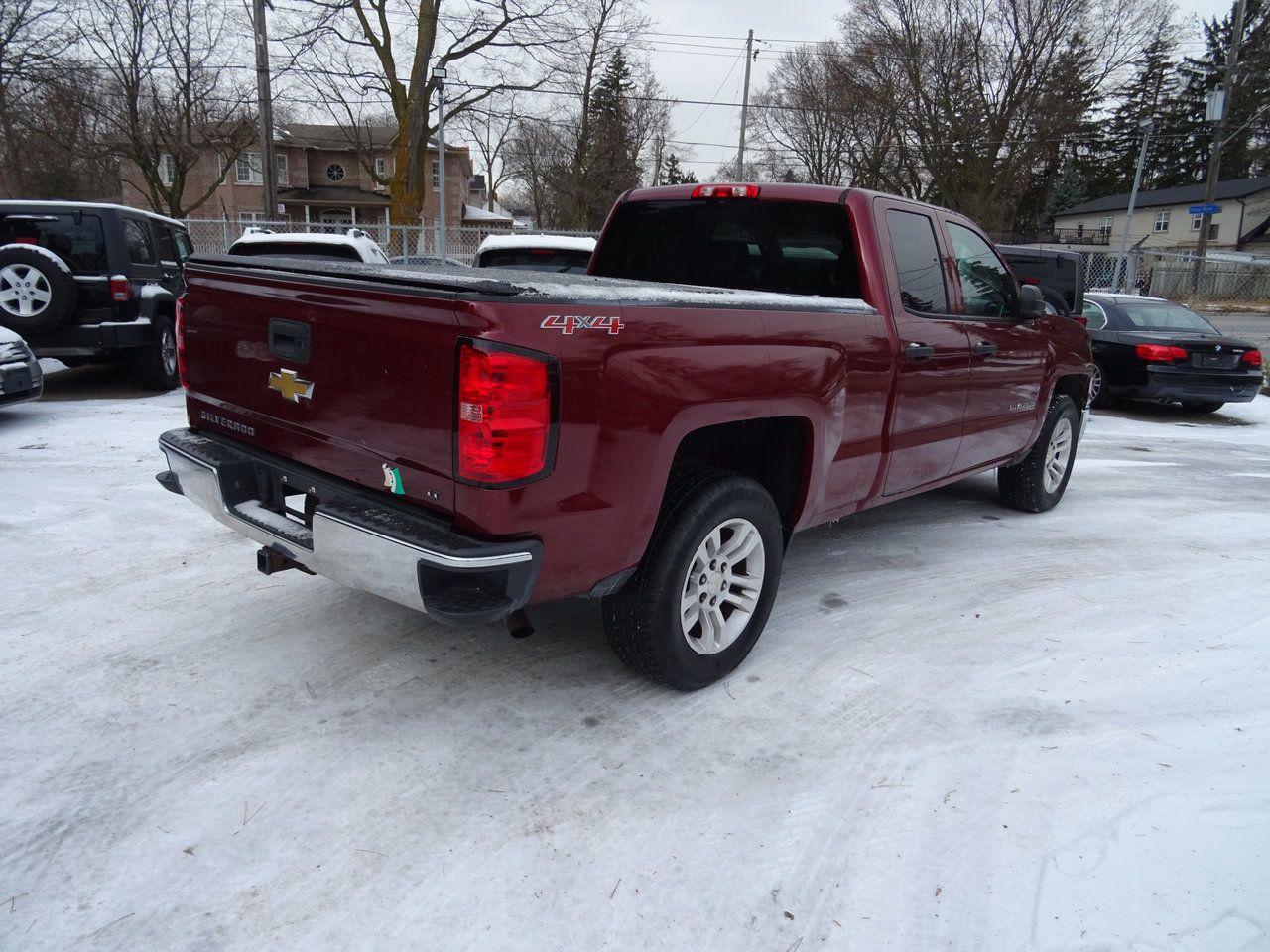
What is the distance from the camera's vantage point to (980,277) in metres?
4.71

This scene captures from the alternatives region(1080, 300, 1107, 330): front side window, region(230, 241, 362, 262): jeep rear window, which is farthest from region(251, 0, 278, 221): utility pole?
region(1080, 300, 1107, 330): front side window

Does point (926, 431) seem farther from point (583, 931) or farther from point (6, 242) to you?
point (6, 242)

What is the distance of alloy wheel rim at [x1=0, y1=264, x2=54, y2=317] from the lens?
784cm

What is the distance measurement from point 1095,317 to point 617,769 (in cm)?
1079

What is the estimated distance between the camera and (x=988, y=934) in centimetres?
209

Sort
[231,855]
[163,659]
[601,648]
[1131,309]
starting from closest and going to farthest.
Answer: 1. [231,855]
2. [163,659]
3. [601,648]
4. [1131,309]

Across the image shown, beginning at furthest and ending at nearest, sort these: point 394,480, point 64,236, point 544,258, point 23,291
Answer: point 544,258, point 64,236, point 23,291, point 394,480

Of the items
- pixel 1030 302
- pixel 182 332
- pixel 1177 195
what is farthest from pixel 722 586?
pixel 1177 195

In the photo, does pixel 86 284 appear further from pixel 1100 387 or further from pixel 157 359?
pixel 1100 387

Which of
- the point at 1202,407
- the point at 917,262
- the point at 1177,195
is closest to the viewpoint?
the point at 917,262

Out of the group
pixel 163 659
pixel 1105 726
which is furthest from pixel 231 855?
pixel 1105 726

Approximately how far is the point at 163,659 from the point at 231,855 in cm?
132

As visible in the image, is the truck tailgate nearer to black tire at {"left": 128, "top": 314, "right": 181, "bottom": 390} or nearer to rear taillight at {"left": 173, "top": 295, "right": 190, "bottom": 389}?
rear taillight at {"left": 173, "top": 295, "right": 190, "bottom": 389}

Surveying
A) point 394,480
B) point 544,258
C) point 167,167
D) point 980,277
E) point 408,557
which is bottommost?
point 408,557
